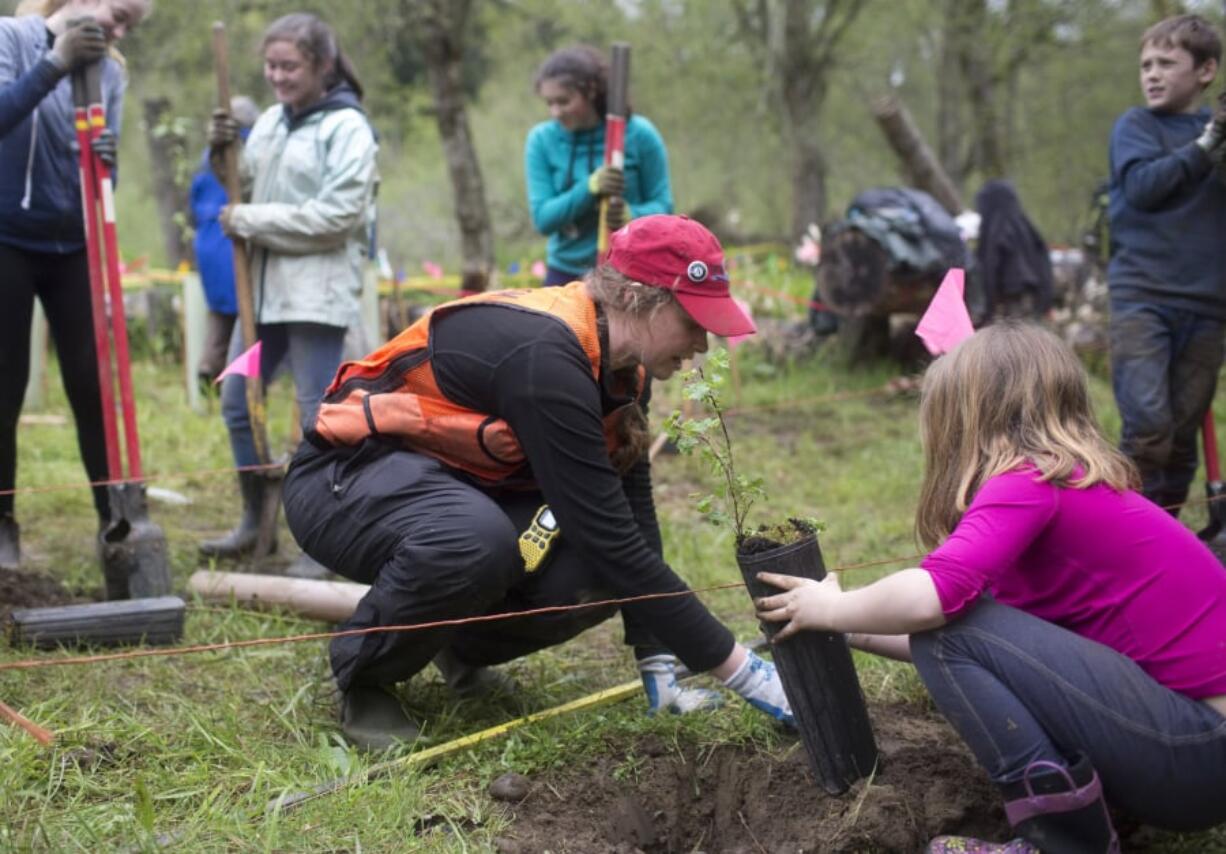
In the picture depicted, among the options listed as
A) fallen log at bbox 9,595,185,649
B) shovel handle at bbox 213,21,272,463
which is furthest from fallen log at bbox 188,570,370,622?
shovel handle at bbox 213,21,272,463

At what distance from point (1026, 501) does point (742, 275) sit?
7.99m

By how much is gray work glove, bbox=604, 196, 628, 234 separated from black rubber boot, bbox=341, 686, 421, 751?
8.74 ft

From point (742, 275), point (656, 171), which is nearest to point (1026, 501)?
point (656, 171)

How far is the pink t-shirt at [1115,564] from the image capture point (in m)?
2.17

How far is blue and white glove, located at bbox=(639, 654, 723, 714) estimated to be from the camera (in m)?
3.03

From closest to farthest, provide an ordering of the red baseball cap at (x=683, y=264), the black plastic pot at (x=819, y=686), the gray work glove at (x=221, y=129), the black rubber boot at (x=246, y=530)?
the black plastic pot at (x=819, y=686) < the red baseball cap at (x=683, y=264) < the gray work glove at (x=221, y=129) < the black rubber boot at (x=246, y=530)

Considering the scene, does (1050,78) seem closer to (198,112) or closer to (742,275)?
(742,275)

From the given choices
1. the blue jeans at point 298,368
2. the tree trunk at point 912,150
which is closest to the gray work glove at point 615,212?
the blue jeans at point 298,368

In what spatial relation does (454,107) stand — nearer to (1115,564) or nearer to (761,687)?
(761,687)

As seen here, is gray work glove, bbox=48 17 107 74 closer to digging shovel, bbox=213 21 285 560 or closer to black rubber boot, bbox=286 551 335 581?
digging shovel, bbox=213 21 285 560

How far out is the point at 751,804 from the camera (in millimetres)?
2658

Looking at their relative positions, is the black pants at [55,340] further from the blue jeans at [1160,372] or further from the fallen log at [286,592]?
the blue jeans at [1160,372]

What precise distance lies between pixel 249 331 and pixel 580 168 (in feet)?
5.61

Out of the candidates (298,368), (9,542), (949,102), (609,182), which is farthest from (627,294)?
(949,102)
